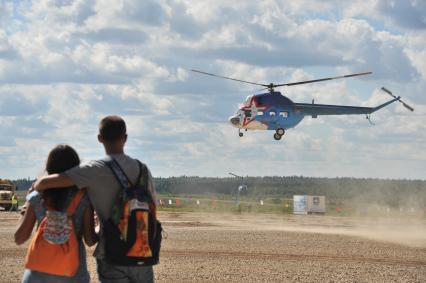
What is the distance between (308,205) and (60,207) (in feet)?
195

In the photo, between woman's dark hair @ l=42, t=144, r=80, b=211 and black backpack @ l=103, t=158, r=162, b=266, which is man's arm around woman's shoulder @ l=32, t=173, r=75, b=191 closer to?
woman's dark hair @ l=42, t=144, r=80, b=211

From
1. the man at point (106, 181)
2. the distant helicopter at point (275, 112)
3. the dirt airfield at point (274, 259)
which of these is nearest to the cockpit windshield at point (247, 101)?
the distant helicopter at point (275, 112)

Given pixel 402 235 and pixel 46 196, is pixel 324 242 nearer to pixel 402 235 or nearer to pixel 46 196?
pixel 402 235

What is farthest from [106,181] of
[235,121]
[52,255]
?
[235,121]

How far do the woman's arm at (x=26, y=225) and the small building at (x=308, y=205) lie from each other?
192 ft

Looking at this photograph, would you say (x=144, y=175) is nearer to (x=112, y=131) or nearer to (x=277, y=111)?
(x=112, y=131)

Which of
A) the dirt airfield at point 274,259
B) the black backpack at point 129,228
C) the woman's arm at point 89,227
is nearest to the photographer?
the black backpack at point 129,228

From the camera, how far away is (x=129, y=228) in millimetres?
6016

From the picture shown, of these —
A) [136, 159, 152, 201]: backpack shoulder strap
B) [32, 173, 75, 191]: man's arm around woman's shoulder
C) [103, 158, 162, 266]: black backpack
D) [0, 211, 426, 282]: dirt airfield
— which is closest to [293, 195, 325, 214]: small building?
[0, 211, 426, 282]: dirt airfield

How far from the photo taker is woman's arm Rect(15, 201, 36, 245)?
608 centimetres

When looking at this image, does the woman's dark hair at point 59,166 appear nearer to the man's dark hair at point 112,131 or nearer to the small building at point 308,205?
the man's dark hair at point 112,131

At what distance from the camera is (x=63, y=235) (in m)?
5.98

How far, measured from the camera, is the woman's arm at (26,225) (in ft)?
19.9

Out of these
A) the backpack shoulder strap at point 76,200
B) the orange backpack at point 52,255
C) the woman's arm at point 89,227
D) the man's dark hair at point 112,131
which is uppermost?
the man's dark hair at point 112,131
